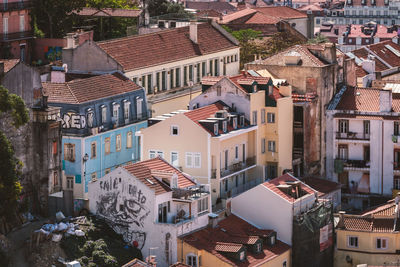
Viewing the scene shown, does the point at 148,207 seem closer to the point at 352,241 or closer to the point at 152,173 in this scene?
the point at 152,173

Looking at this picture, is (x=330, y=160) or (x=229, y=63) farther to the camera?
(x=229, y=63)

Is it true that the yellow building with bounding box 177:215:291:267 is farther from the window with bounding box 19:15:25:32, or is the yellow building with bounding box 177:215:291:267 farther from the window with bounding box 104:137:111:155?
the window with bounding box 19:15:25:32

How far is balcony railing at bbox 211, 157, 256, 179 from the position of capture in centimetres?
9131

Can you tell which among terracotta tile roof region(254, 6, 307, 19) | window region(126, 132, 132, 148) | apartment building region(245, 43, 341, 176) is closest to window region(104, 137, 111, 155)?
window region(126, 132, 132, 148)

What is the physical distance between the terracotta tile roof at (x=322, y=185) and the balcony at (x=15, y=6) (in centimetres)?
3003

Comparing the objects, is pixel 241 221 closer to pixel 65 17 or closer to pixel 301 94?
pixel 301 94

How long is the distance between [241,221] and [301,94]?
18180 millimetres

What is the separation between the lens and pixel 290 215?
8762 cm

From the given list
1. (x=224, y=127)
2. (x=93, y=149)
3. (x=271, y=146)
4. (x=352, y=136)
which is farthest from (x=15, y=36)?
(x=352, y=136)

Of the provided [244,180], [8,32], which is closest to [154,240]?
[244,180]

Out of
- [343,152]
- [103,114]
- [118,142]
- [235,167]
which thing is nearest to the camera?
[103,114]

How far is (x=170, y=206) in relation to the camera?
272ft

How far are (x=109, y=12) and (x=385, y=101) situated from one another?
34.7 meters

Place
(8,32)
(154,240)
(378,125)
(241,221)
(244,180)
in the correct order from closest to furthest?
(154,240)
(241,221)
(244,180)
(378,125)
(8,32)
